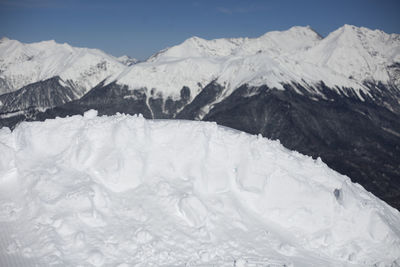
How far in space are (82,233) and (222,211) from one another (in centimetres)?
1262

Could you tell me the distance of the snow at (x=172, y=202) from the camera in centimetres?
2862

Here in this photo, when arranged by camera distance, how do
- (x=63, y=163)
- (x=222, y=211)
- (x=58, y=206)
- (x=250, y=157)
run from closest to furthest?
(x=58, y=206) → (x=222, y=211) → (x=63, y=163) → (x=250, y=157)

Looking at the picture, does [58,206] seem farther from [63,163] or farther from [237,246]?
[237,246]

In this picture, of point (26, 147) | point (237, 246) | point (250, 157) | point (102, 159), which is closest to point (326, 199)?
point (250, 157)

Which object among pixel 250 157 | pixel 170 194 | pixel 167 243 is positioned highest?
pixel 250 157

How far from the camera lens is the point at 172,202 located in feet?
109

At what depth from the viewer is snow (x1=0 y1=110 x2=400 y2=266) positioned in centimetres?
2862

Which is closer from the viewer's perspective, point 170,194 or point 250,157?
point 170,194

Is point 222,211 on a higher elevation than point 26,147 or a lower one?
lower

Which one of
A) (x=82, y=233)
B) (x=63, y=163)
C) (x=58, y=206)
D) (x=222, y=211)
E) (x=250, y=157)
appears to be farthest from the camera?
(x=250, y=157)

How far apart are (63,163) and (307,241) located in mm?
24712

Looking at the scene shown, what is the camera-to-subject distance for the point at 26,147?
127ft

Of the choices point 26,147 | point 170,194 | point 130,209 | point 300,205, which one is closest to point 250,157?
point 300,205

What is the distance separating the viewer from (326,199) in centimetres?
3559
